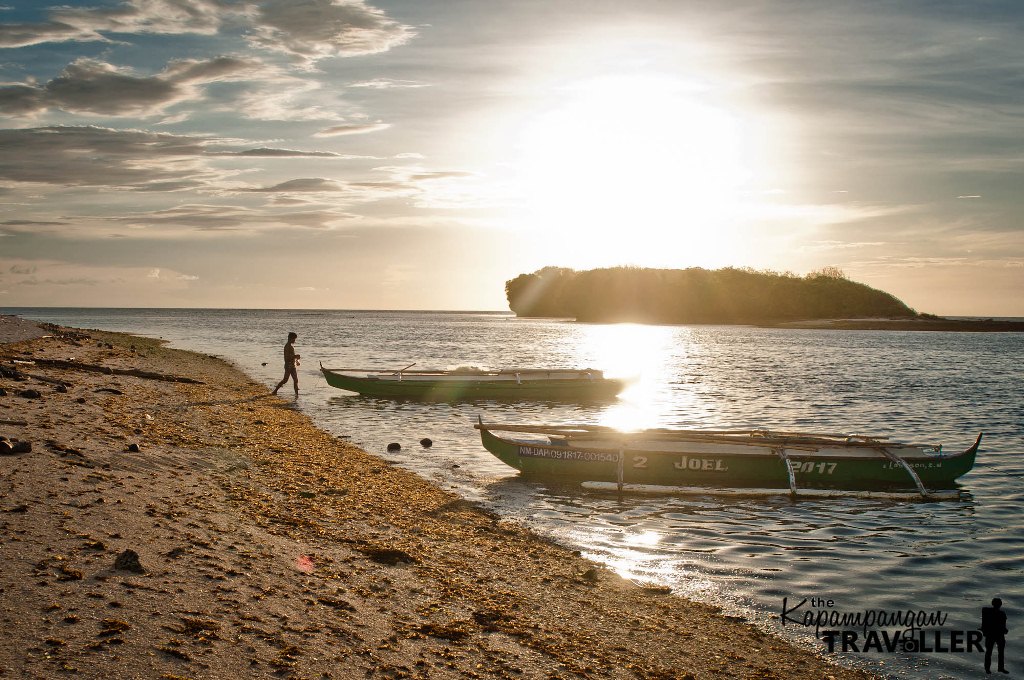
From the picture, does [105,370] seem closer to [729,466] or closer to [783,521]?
[729,466]

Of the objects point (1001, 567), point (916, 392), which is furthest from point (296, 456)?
point (916, 392)

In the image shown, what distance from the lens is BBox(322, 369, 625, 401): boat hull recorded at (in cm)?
3581

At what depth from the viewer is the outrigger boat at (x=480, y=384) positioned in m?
35.8

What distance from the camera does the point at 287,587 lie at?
8477mm

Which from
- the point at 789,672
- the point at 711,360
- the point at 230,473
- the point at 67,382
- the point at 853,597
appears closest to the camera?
the point at 789,672

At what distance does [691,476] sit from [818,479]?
124 inches

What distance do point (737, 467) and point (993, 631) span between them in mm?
8994

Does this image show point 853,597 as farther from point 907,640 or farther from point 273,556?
point 273,556

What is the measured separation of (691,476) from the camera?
1780 centimetres

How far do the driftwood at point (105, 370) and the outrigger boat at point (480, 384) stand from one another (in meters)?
7.12

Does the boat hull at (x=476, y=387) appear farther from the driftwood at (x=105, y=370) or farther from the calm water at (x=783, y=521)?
the driftwood at (x=105, y=370)
